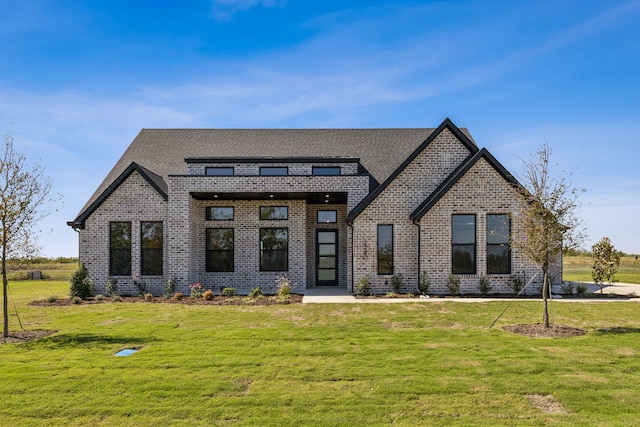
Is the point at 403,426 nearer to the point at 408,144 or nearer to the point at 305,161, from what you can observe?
the point at 305,161

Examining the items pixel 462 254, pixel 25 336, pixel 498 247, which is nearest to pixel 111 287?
pixel 25 336

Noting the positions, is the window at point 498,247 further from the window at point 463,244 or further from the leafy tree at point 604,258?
the leafy tree at point 604,258

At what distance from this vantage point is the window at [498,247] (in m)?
17.8

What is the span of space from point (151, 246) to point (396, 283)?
11.0 metres

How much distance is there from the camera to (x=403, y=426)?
5.59 m

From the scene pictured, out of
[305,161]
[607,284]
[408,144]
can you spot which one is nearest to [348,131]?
[408,144]

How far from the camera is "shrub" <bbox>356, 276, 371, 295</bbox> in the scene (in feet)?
58.5

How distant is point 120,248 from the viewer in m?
19.4

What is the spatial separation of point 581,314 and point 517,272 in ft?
14.7

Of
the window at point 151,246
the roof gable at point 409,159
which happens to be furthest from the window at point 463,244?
the window at point 151,246

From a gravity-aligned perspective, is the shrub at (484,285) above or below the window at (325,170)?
below

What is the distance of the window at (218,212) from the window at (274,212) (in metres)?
1.53

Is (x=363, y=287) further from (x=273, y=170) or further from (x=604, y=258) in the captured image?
(x=604, y=258)

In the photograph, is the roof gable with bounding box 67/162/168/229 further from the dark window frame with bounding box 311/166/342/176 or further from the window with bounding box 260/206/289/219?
the dark window frame with bounding box 311/166/342/176
